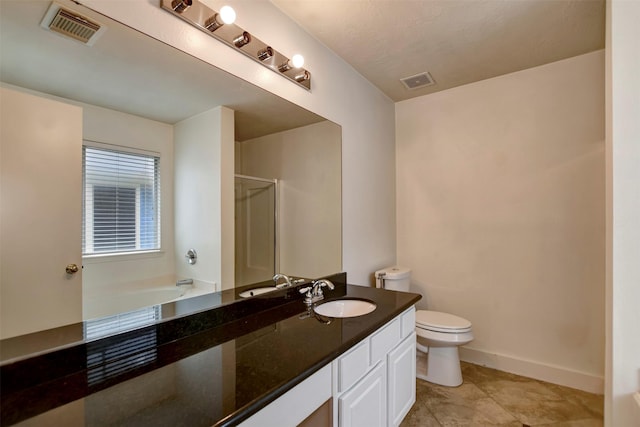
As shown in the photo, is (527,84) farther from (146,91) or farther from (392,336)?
(146,91)

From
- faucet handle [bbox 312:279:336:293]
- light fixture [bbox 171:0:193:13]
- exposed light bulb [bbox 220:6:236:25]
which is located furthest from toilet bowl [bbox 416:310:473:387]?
light fixture [bbox 171:0:193:13]

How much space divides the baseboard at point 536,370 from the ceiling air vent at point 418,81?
2347mm

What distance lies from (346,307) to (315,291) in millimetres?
212

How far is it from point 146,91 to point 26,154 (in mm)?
473

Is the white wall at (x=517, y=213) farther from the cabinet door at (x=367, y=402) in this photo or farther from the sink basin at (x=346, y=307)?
the cabinet door at (x=367, y=402)

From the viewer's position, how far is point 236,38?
1.44 m

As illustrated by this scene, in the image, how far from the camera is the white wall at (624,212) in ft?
4.56

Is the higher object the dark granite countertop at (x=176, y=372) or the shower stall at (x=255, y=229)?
the shower stall at (x=255, y=229)

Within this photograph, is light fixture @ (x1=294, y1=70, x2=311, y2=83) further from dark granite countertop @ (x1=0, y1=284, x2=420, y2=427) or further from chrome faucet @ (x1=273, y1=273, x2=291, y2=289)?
dark granite countertop @ (x1=0, y1=284, x2=420, y2=427)

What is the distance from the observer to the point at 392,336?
160cm

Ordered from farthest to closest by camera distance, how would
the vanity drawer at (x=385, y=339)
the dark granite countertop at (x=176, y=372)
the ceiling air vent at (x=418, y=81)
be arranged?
the ceiling air vent at (x=418, y=81) < the vanity drawer at (x=385, y=339) < the dark granite countertop at (x=176, y=372)

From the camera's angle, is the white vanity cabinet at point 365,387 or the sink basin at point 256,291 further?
the sink basin at point 256,291

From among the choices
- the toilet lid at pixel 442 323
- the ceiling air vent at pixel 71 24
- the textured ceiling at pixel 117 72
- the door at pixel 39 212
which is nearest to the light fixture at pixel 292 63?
the textured ceiling at pixel 117 72

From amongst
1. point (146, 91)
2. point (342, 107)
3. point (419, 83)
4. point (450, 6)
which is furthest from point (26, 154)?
point (419, 83)
